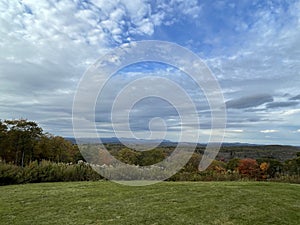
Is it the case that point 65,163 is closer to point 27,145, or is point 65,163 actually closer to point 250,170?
point 27,145

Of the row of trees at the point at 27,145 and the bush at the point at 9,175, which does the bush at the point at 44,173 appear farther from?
the row of trees at the point at 27,145

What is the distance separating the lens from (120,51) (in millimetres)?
8453

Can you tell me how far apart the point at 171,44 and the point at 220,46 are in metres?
4.14

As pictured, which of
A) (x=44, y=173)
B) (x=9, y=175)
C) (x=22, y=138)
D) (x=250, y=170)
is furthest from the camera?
(x=22, y=138)

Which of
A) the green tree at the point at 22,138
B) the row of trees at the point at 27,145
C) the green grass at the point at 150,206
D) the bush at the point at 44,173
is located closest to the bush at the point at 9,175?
the bush at the point at 44,173

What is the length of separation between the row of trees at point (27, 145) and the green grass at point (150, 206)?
9.45 metres

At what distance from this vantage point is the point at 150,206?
4.68 meters

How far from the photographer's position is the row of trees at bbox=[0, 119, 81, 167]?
14.9 metres

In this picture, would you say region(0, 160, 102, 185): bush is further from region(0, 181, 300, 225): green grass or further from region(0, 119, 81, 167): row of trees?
region(0, 119, 81, 167): row of trees

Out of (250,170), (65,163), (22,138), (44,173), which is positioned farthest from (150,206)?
(22,138)

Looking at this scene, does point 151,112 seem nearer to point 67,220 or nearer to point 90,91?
point 90,91

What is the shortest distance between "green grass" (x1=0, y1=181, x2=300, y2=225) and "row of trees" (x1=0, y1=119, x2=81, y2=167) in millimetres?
9446

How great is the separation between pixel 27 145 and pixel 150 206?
1326 cm

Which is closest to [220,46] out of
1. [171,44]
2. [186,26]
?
[186,26]
